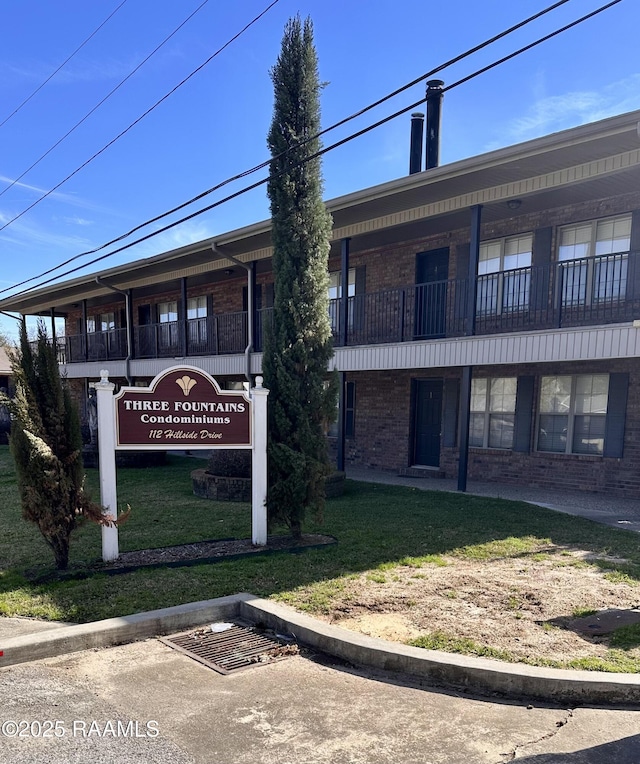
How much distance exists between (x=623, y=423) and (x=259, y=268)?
1012cm

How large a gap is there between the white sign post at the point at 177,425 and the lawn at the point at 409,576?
2.24 feet

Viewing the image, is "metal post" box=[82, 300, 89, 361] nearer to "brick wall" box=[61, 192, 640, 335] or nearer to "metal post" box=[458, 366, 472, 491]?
"brick wall" box=[61, 192, 640, 335]

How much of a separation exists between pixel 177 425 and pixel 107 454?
2.52 ft

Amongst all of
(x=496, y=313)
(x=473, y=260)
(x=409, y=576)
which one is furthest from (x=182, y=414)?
(x=496, y=313)

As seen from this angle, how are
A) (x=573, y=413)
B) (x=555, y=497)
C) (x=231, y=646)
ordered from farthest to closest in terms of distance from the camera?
(x=573, y=413)
(x=555, y=497)
(x=231, y=646)

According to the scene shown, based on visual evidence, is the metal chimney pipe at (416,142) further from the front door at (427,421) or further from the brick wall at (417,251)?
the front door at (427,421)

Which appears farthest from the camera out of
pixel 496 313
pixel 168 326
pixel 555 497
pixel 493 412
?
pixel 168 326

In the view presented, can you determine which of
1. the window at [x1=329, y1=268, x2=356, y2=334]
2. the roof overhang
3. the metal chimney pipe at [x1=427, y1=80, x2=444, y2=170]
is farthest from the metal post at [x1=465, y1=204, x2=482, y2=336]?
the metal chimney pipe at [x1=427, y1=80, x2=444, y2=170]

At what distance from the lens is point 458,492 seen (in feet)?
33.3

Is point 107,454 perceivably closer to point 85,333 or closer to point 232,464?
point 232,464

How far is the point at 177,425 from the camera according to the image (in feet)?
19.7

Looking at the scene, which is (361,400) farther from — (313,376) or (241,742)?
(241,742)

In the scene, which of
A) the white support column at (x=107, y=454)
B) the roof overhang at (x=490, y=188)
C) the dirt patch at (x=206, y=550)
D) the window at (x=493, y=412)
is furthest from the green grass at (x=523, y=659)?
the window at (x=493, y=412)

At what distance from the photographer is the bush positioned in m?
9.70
